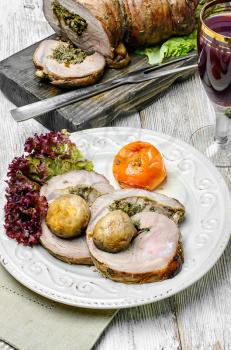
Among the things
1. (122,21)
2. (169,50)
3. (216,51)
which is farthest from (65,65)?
(216,51)

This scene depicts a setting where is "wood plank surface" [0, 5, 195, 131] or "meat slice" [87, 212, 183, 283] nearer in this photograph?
"meat slice" [87, 212, 183, 283]

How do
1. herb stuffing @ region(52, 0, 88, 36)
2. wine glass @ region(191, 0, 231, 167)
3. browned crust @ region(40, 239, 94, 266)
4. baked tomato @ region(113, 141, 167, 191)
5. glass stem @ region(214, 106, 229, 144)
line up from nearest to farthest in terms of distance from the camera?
browned crust @ region(40, 239, 94, 266) → wine glass @ region(191, 0, 231, 167) → baked tomato @ region(113, 141, 167, 191) → glass stem @ region(214, 106, 229, 144) → herb stuffing @ region(52, 0, 88, 36)

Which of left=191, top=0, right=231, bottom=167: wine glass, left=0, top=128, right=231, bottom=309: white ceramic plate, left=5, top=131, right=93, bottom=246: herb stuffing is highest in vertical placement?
left=191, top=0, right=231, bottom=167: wine glass

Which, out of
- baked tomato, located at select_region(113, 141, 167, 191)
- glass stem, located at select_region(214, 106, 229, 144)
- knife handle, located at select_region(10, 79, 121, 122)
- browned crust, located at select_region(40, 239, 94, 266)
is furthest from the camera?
knife handle, located at select_region(10, 79, 121, 122)

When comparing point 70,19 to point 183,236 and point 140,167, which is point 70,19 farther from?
point 183,236

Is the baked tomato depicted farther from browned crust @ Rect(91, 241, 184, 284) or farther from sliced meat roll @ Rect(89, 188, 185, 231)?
browned crust @ Rect(91, 241, 184, 284)

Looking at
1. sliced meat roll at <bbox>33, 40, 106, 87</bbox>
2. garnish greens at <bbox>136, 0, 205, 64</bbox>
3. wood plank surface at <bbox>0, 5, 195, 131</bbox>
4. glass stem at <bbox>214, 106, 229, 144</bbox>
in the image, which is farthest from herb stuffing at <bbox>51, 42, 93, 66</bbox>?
glass stem at <bbox>214, 106, 229, 144</bbox>

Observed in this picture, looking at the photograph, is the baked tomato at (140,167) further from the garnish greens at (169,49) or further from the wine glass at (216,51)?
the garnish greens at (169,49)
